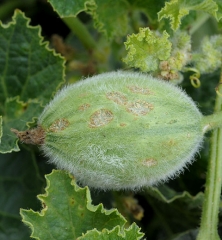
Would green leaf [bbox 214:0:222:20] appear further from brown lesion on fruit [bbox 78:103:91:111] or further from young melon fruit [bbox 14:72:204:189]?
brown lesion on fruit [bbox 78:103:91:111]

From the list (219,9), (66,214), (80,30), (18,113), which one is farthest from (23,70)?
(219,9)

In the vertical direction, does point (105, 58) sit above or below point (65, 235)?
above

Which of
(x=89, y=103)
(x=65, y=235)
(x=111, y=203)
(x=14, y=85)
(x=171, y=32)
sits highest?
(x=171, y=32)

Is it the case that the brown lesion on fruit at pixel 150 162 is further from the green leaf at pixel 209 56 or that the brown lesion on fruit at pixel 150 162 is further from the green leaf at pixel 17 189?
the green leaf at pixel 17 189

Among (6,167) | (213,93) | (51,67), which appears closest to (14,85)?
(51,67)

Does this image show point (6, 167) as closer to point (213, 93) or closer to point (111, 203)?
point (111, 203)

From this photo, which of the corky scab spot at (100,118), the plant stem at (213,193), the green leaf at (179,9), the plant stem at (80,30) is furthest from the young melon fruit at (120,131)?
the plant stem at (80,30)

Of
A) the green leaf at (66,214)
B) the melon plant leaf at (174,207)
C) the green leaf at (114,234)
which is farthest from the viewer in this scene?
the melon plant leaf at (174,207)
